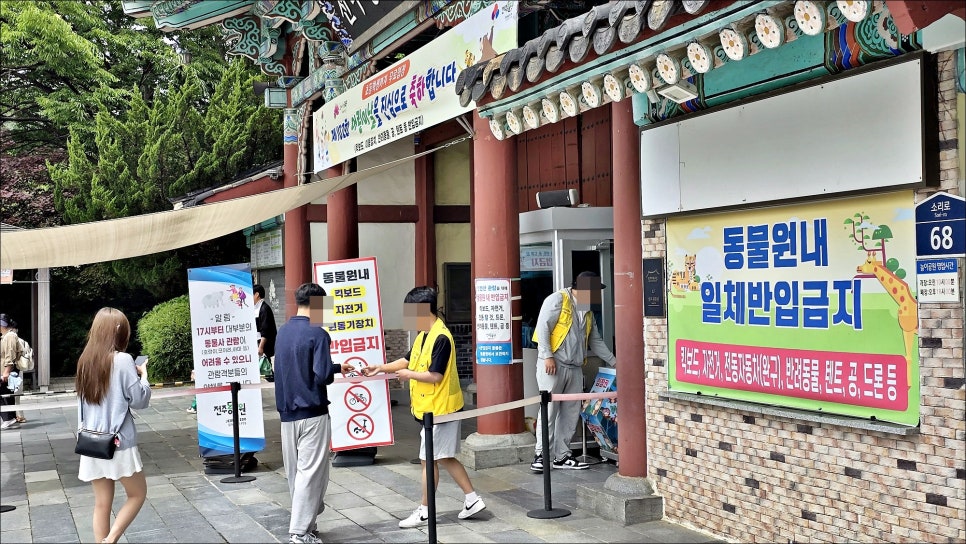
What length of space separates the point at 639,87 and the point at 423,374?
249 centimetres

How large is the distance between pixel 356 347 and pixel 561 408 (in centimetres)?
205

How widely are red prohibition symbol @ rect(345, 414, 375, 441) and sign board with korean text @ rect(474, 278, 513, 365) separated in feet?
4.19

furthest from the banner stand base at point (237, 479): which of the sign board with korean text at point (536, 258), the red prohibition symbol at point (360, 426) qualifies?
the sign board with korean text at point (536, 258)

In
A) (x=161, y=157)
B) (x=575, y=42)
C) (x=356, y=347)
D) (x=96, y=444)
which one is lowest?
(x=96, y=444)

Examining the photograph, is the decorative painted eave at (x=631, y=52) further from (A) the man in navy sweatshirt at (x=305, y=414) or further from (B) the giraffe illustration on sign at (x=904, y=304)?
(A) the man in navy sweatshirt at (x=305, y=414)

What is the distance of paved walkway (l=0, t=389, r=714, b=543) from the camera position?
6664 millimetres

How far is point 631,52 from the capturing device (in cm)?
561

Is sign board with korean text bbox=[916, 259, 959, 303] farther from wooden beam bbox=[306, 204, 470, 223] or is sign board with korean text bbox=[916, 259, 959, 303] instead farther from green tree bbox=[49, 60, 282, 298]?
green tree bbox=[49, 60, 282, 298]

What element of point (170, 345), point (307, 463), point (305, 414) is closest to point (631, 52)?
point (305, 414)

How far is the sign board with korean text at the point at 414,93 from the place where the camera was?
26.6ft

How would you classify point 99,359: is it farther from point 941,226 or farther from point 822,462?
point 941,226

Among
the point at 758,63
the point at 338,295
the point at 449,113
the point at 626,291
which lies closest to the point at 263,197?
the point at 338,295

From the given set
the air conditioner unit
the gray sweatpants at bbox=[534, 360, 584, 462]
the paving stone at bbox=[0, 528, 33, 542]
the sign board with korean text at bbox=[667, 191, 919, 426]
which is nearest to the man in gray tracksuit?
the gray sweatpants at bbox=[534, 360, 584, 462]

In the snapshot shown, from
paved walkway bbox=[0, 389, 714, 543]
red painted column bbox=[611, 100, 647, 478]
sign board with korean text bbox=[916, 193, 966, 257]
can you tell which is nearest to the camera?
sign board with korean text bbox=[916, 193, 966, 257]
